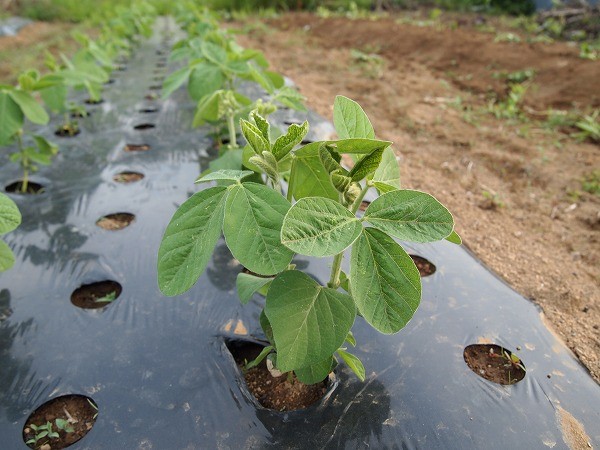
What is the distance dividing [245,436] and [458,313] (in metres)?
0.89

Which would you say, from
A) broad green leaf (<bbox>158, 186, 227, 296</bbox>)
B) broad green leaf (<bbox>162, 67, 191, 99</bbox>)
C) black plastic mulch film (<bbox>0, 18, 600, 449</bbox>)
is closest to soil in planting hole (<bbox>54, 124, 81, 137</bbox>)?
black plastic mulch film (<bbox>0, 18, 600, 449</bbox>)

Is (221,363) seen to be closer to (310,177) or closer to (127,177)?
(310,177)

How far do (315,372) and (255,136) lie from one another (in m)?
0.60

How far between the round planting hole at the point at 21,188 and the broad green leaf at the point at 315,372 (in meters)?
2.02

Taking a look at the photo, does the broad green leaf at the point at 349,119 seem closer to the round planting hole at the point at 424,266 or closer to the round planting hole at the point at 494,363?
the round planting hole at the point at 494,363

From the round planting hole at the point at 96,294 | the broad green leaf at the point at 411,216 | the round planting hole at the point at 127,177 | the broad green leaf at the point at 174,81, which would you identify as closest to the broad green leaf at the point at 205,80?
the broad green leaf at the point at 174,81

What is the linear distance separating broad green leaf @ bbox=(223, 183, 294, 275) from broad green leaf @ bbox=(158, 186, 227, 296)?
41 millimetres

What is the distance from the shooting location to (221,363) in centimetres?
136

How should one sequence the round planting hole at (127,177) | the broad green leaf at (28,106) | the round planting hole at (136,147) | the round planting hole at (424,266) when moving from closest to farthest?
the round planting hole at (424,266) < the broad green leaf at (28,106) < the round planting hole at (127,177) < the round planting hole at (136,147)

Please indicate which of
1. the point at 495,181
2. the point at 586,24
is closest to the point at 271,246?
the point at 495,181

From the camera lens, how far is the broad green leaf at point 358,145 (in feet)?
2.76

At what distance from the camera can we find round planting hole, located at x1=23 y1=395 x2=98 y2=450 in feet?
3.80

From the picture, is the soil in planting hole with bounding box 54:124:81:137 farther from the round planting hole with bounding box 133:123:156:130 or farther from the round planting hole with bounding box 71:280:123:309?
the round planting hole with bounding box 71:280:123:309

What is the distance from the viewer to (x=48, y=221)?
213cm
